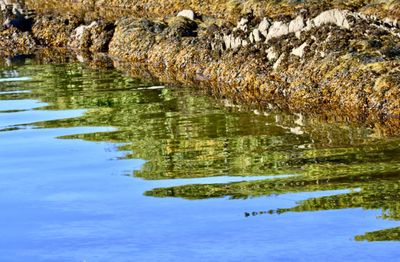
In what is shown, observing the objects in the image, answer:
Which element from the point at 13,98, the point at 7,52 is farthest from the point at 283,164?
the point at 7,52

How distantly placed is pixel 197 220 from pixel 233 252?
3.97 ft

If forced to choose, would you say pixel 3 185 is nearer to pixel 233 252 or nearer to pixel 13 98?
pixel 233 252

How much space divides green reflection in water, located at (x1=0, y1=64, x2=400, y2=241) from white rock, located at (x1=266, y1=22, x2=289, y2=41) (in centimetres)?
272

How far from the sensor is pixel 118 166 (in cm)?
1208

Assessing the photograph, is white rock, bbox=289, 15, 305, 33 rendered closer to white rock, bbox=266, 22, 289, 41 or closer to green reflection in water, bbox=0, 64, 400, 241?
white rock, bbox=266, 22, 289, 41

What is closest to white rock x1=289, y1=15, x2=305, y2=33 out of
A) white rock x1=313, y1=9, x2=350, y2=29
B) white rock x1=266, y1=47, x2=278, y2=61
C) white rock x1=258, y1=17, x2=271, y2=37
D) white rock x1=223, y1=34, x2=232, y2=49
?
white rock x1=313, y1=9, x2=350, y2=29

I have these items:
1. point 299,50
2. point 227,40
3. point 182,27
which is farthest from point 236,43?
point 182,27

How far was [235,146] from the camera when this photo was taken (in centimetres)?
1320

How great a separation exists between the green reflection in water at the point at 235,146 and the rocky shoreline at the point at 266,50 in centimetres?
112

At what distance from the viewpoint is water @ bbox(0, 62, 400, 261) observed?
823 centimetres

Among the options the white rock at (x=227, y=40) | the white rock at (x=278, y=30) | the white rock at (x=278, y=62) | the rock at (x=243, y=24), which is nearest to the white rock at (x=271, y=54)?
the white rock at (x=278, y=62)

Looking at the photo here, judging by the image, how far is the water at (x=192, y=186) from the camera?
823 cm

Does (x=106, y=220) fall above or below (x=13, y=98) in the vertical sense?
below

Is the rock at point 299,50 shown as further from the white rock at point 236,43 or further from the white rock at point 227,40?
the white rock at point 227,40
